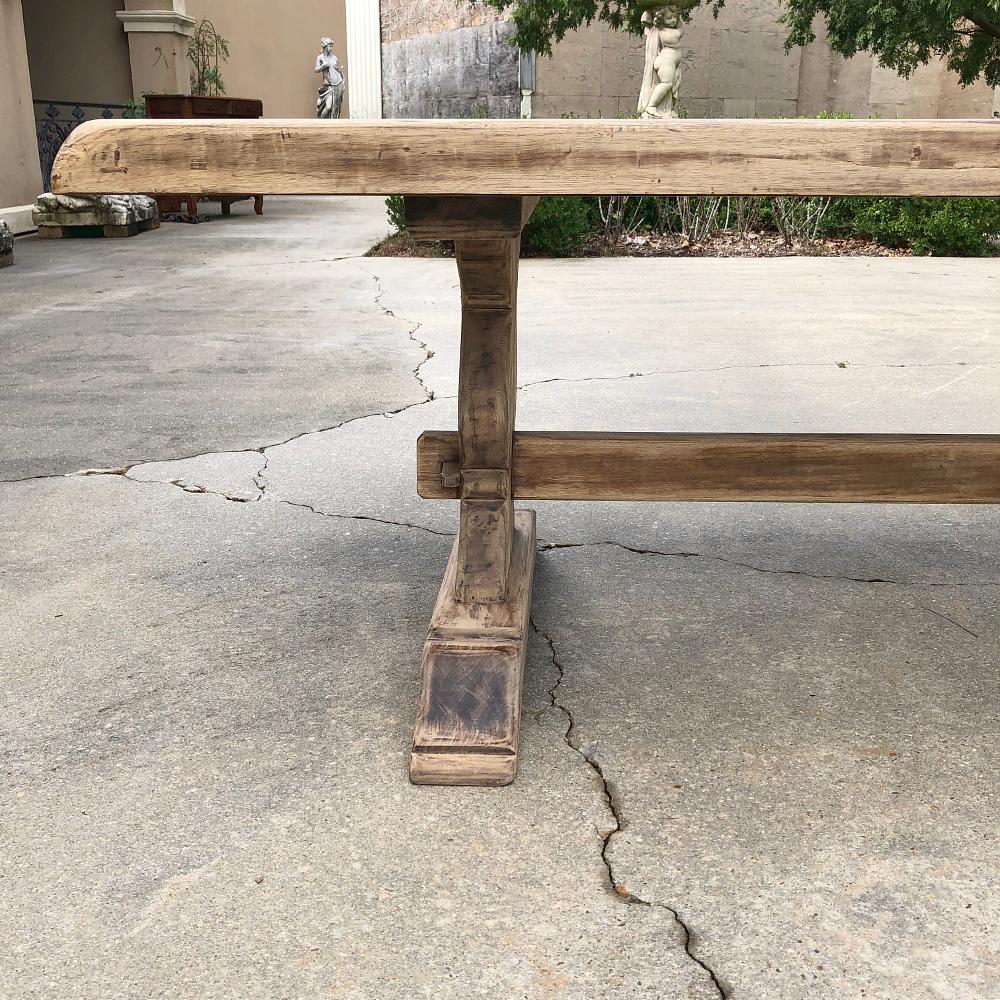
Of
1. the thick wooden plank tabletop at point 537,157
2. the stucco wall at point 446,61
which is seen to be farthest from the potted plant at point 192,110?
the thick wooden plank tabletop at point 537,157

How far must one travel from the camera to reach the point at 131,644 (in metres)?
1.88

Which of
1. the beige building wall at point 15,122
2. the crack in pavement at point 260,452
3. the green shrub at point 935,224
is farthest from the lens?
the beige building wall at point 15,122

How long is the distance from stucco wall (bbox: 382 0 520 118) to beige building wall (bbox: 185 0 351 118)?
1.02 m

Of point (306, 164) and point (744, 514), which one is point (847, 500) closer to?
point (744, 514)

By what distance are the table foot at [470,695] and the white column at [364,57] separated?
16.5 metres

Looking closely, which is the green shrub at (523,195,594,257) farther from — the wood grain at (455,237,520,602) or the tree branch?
the wood grain at (455,237,520,602)

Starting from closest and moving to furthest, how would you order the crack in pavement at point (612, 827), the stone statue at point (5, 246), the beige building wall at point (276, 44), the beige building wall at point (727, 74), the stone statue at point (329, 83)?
the crack in pavement at point (612, 827), the stone statue at point (5, 246), the beige building wall at point (727, 74), the beige building wall at point (276, 44), the stone statue at point (329, 83)

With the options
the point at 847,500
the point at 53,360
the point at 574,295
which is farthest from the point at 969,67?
the point at 847,500

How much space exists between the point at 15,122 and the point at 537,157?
8.51m

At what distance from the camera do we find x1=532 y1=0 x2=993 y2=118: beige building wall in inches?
522

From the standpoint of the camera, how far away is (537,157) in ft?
3.84

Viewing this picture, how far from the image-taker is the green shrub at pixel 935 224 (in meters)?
7.65

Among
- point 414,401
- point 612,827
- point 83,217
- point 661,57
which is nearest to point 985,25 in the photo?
point 661,57

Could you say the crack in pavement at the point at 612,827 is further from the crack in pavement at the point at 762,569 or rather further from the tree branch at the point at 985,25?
the tree branch at the point at 985,25
